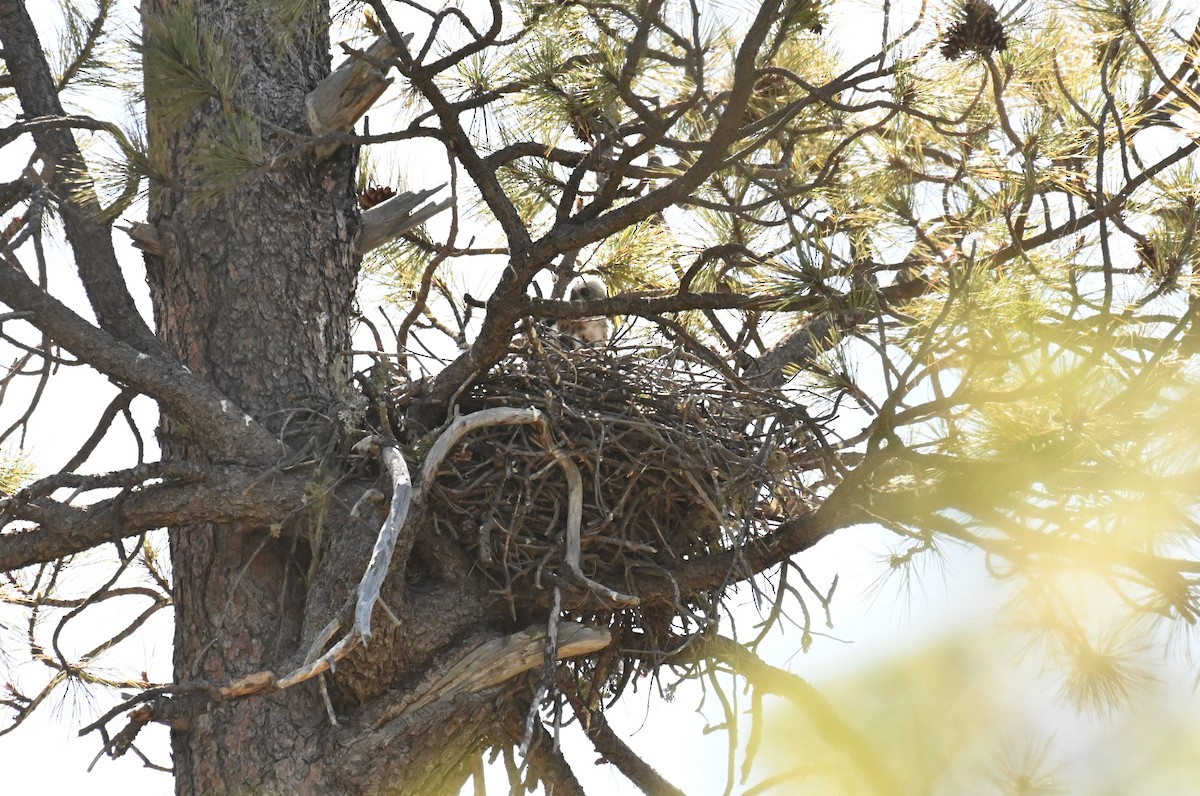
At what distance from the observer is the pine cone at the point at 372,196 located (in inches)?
168

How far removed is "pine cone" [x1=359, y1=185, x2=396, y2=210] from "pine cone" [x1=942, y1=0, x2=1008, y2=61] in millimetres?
1893

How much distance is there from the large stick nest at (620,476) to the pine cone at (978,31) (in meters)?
0.94

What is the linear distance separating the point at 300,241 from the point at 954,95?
1763 mm

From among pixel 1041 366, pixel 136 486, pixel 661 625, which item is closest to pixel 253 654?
pixel 136 486

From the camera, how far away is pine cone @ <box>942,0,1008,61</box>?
3.08m

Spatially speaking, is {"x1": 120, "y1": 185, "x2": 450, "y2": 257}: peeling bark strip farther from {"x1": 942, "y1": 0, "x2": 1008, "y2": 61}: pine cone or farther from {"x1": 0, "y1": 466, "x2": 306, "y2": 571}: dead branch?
{"x1": 942, "y1": 0, "x2": 1008, "y2": 61}: pine cone

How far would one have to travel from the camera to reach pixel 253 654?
3141 mm

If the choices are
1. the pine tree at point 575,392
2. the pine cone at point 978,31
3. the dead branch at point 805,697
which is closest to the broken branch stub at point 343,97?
the pine tree at point 575,392

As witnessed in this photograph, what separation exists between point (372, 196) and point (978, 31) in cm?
201

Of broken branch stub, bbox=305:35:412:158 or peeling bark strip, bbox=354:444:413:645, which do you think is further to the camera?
broken branch stub, bbox=305:35:412:158

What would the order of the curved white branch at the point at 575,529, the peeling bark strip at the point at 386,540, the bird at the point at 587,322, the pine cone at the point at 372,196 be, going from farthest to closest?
the bird at the point at 587,322 < the pine cone at the point at 372,196 < the curved white branch at the point at 575,529 < the peeling bark strip at the point at 386,540

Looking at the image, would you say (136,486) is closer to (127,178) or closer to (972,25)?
(127,178)

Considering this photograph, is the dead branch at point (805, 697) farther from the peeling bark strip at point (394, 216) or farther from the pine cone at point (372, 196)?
the pine cone at point (372, 196)

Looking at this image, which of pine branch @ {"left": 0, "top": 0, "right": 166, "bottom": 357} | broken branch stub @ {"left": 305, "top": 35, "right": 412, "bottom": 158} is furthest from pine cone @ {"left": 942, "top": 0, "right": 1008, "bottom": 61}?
pine branch @ {"left": 0, "top": 0, "right": 166, "bottom": 357}
